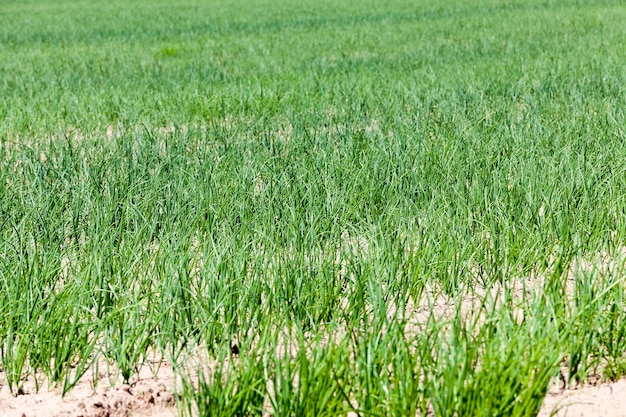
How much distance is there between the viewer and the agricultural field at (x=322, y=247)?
1869 millimetres

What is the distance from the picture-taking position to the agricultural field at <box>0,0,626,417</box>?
1.87m

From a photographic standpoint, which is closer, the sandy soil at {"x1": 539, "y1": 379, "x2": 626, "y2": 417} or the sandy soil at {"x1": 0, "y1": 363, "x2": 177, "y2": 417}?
the sandy soil at {"x1": 539, "y1": 379, "x2": 626, "y2": 417}

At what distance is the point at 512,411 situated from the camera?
5.73 feet

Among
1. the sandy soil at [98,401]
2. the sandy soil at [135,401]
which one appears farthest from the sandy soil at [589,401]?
the sandy soil at [98,401]

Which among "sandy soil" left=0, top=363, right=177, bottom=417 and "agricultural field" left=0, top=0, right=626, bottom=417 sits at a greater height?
"agricultural field" left=0, top=0, right=626, bottom=417

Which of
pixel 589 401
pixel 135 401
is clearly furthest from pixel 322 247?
pixel 589 401

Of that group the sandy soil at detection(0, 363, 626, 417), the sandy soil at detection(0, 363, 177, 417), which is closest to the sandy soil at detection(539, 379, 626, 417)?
the sandy soil at detection(0, 363, 626, 417)

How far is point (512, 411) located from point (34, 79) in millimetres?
6599

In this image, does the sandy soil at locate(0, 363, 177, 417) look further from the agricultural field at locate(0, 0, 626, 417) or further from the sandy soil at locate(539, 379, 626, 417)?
the sandy soil at locate(539, 379, 626, 417)

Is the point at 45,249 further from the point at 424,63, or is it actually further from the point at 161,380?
the point at 424,63

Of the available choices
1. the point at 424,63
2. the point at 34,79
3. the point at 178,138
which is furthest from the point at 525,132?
the point at 34,79

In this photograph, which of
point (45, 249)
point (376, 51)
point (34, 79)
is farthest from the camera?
point (376, 51)

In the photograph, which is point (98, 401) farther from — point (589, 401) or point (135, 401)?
point (589, 401)

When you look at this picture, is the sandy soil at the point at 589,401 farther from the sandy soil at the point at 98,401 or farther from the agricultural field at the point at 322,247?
the sandy soil at the point at 98,401
